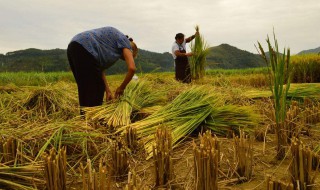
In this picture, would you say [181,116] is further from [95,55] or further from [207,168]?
[207,168]

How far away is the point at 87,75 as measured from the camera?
354cm

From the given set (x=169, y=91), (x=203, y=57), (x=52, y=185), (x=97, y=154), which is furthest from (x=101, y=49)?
(x=203, y=57)

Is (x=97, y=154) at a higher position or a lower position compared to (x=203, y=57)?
lower

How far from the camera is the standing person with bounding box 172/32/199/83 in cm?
712

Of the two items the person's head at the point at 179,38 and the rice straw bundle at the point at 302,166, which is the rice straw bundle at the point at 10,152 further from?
the person's head at the point at 179,38

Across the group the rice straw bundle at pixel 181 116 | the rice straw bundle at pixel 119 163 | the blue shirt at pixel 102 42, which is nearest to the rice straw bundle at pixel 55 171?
the rice straw bundle at pixel 119 163

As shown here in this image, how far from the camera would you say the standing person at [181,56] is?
712 cm

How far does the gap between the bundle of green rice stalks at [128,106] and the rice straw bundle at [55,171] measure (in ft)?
4.10

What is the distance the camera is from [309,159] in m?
1.59

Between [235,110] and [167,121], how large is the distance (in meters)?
0.65

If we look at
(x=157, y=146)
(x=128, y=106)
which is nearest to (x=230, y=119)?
(x=128, y=106)

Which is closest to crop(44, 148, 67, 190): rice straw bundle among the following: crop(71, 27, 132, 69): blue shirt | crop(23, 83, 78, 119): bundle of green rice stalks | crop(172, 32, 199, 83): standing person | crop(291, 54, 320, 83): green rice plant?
crop(71, 27, 132, 69): blue shirt

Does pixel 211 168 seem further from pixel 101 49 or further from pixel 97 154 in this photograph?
pixel 101 49

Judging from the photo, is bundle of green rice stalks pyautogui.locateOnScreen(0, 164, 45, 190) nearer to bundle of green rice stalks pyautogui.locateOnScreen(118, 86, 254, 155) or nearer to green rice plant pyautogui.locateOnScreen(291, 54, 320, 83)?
bundle of green rice stalks pyautogui.locateOnScreen(118, 86, 254, 155)
